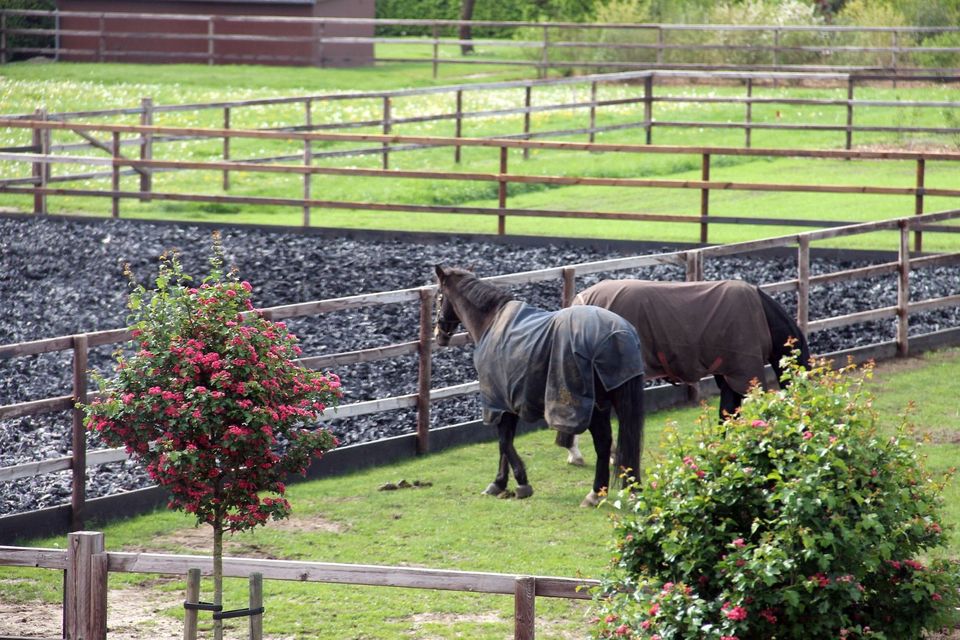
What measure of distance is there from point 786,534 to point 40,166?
1556 cm

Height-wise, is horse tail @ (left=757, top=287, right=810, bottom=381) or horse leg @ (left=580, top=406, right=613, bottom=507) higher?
horse tail @ (left=757, top=287, right=810, bottom=381)

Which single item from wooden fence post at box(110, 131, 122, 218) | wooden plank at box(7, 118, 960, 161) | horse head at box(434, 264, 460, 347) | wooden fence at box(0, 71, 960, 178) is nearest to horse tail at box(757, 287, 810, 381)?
horse head at box(434, 264, 460, 347)

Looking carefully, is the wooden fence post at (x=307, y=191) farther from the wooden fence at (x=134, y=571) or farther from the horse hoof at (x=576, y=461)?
the wooden fence at (x=134, y=571)

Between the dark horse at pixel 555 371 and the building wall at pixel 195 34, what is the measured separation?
27.5 meters

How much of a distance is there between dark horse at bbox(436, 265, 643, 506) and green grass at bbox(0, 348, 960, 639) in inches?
15.3

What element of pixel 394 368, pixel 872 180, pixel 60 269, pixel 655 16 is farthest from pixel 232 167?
pixel 655 16

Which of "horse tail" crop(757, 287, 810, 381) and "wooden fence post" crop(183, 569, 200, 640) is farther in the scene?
"horse tail" crop(757, 287, 810, 381)

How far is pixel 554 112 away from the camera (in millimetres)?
26906

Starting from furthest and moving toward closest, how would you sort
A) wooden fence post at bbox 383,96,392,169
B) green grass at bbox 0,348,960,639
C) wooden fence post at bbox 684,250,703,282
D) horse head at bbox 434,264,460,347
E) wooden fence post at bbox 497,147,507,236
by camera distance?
wooden fence post at bbox 383,96,392,169 < wooden fence post at bbox 497,147,507,236 < wooden fence post at bbox 684,250,703,282 < horse head at bbox 434,264,460,347 < green grass at bbox 0,348,960,639

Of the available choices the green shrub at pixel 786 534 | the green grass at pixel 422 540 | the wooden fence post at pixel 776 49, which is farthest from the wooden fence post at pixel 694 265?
the wooden fence post at pixel 776 49

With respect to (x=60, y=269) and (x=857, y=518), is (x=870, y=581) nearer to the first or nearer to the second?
(x=857, y=518)

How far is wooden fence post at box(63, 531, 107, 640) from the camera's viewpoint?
5.37 m

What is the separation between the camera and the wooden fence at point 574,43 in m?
30.9

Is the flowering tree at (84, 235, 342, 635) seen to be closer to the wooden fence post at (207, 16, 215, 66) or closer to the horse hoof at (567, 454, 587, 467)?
the horse hoof at (567, 454, 587, 467)
